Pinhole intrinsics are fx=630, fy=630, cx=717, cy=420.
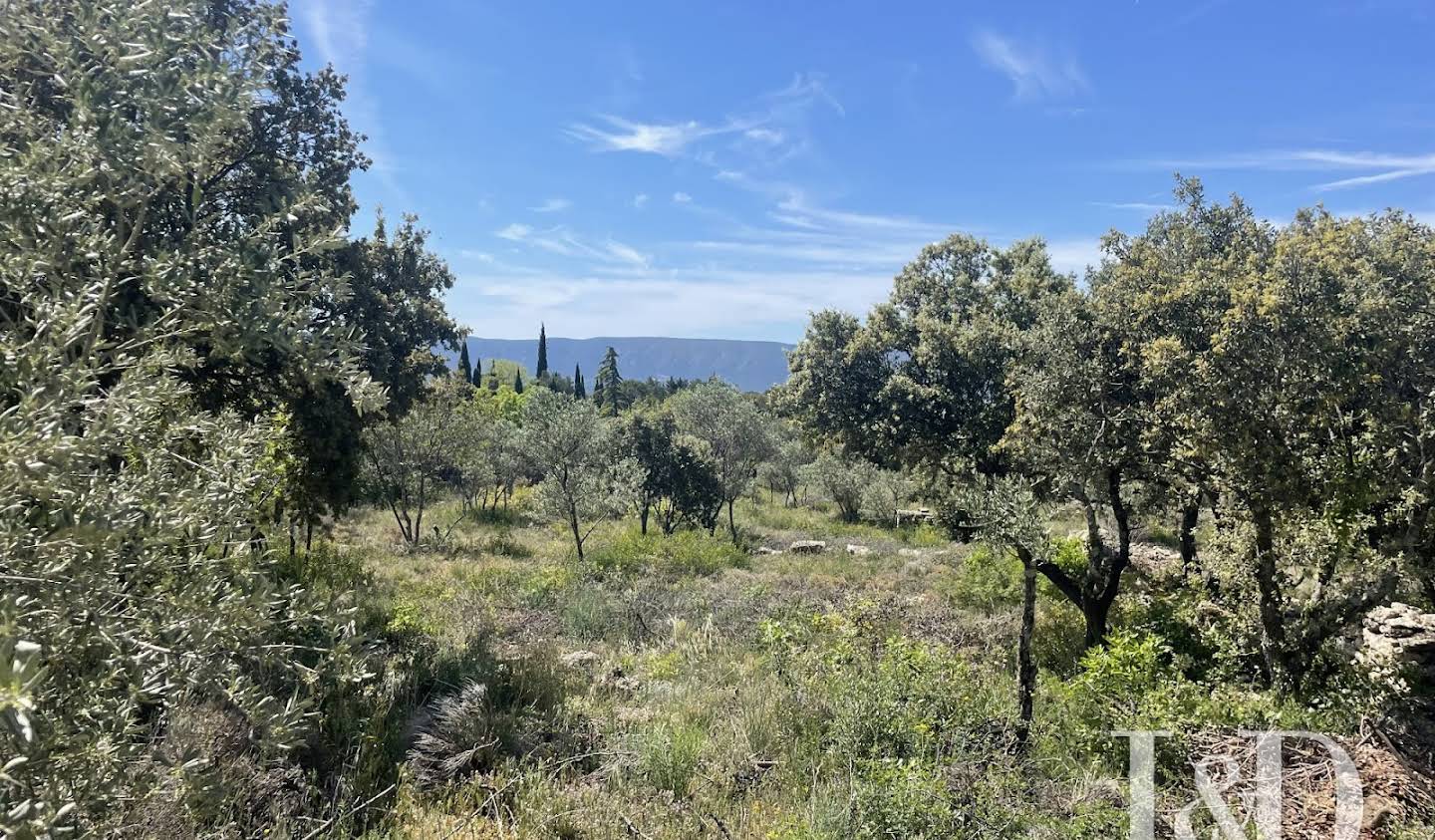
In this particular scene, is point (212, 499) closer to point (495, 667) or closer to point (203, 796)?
point (203, 796)

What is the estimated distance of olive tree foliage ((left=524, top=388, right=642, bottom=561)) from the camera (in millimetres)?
19641

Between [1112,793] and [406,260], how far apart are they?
11.2m

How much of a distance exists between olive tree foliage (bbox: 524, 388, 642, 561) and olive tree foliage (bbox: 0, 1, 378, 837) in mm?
16466

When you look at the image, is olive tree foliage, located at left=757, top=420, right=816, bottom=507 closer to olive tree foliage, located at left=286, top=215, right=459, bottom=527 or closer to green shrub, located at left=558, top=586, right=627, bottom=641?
green shrub, located at left=558, top=586, right=627, bottom=641

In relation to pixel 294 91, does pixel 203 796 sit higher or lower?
lower

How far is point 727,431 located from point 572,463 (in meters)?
12.1

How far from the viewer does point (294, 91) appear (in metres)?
8.20

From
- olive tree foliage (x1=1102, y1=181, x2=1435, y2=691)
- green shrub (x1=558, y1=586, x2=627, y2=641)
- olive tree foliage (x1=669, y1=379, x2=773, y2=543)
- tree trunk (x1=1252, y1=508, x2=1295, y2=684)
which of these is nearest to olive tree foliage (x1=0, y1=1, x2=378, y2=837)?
green shrub (x1=558, y1=586, x2=627, y2=641)

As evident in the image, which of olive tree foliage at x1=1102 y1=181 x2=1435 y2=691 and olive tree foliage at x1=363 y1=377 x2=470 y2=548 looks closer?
olive tree foliage at x1=1102 y1=181 x2=1435 y2=691

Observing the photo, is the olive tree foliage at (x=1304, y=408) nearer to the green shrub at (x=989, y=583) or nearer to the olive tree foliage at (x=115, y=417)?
the green shrub at (x=989, y=583)

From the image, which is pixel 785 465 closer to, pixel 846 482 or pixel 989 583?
pixel 846 482

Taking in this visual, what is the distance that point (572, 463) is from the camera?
2008 centimetres

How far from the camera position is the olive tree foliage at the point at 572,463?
19641mm

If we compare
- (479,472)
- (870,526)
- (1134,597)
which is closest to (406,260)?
(1134,597)
